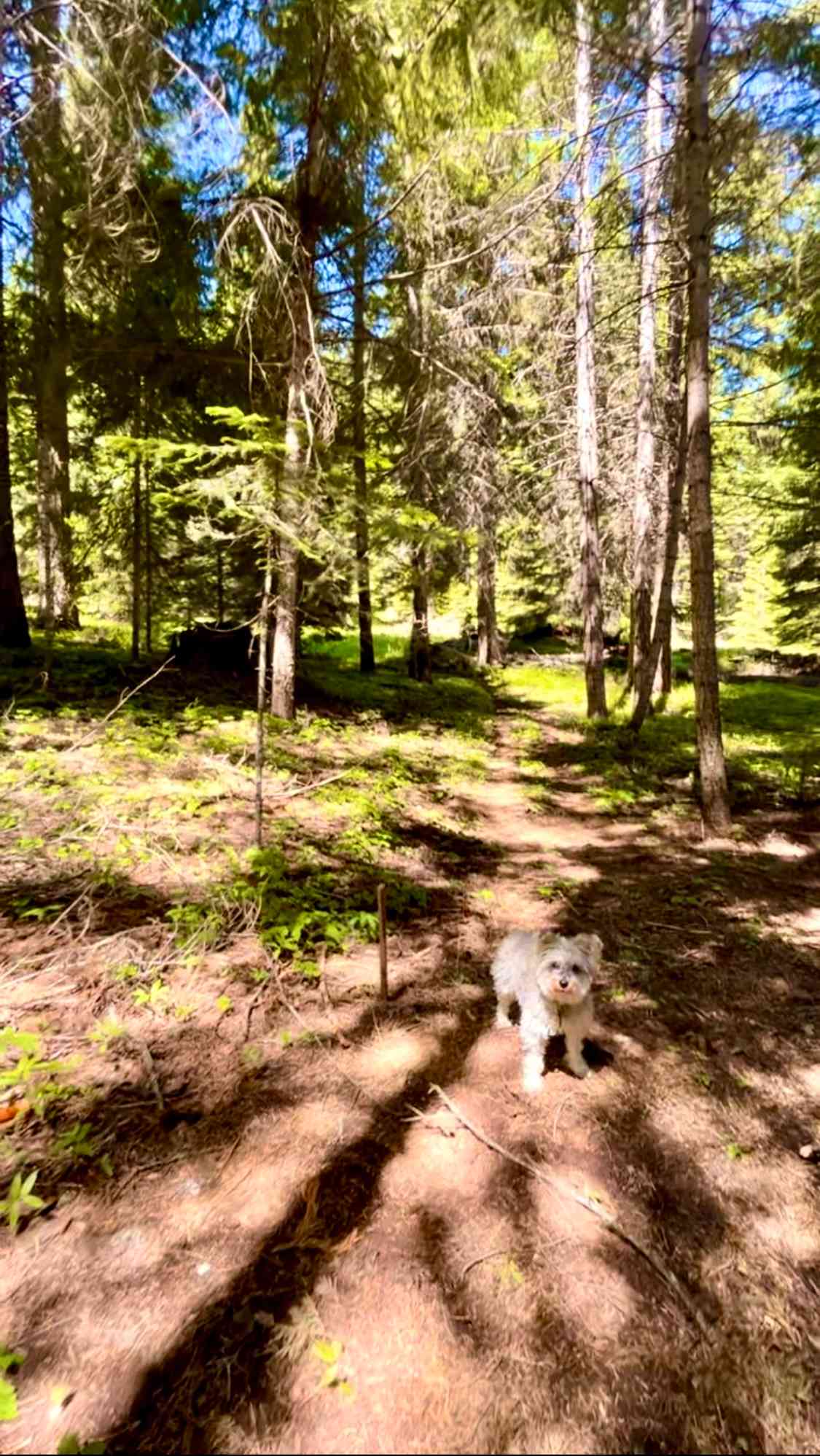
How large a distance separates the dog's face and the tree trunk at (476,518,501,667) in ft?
46.5

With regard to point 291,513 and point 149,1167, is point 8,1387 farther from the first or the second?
point 291,513

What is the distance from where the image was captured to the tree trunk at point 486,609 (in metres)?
18.3

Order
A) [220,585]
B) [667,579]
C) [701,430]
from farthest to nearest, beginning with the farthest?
[220,585], [667,579], [701,430]

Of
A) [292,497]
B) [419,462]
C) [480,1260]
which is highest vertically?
[419,462]

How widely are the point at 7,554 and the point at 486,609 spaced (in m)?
13.9

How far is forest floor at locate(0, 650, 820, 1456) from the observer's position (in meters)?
1.99

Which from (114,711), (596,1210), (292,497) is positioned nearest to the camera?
(596,1210)

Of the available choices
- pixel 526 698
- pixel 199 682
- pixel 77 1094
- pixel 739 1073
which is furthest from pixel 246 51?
pixel 526 698

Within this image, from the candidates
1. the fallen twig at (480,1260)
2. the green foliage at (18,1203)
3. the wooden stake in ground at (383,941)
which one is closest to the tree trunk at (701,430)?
the wooden stake in ground at (383,941)

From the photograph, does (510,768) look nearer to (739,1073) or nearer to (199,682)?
(199,682)

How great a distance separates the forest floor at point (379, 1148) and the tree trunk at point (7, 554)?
5.64 meters

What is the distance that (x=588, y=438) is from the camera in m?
13.0

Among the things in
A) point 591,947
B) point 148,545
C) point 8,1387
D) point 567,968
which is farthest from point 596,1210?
point 148,545

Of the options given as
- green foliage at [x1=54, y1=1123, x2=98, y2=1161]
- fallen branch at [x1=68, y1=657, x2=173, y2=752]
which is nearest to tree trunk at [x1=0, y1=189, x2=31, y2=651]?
fallen branch at [x1=68, y1=657, x2=173, y2=752]
